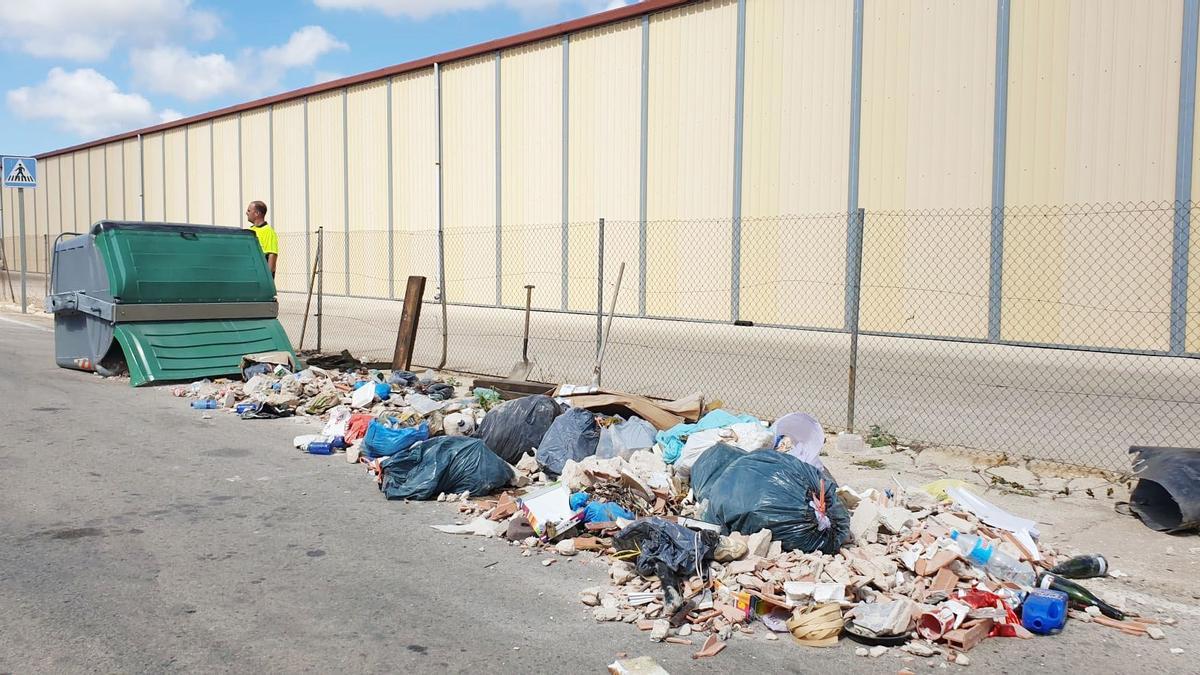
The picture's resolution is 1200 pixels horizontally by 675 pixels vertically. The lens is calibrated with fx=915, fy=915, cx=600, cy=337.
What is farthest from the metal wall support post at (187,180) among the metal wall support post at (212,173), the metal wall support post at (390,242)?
the metal wall support post at (390,242)

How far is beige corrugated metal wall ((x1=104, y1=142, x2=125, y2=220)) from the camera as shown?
123ft

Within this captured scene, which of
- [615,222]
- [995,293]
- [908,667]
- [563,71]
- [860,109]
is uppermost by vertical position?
[563,71]

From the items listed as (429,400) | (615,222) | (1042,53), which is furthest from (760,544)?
(615,222)

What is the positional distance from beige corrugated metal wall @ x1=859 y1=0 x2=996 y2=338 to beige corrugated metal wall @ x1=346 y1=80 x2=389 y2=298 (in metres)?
14.1

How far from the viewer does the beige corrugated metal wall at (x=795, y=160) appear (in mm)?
16219

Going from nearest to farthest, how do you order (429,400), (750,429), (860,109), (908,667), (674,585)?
1. (908,667)
2. (674,585)
3. (750,429)
4. (429,400)
5. (860,109)

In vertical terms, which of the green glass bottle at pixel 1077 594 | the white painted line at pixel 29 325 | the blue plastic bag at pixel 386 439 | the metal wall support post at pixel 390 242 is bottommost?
the green glass bottle at pixel 1077 594

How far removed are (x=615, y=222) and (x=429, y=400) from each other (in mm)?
11714

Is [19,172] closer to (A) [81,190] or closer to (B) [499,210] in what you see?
(B) [499,210]

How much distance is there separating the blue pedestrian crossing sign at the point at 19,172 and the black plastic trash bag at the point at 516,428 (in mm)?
17444

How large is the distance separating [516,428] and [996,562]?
12.1 feet

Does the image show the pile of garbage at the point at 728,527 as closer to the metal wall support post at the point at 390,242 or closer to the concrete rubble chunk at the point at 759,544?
the concrete rubble chunk at the point at 759,544

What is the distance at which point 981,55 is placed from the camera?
1463 centimetres

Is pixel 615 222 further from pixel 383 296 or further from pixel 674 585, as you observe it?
pixel 674 585
